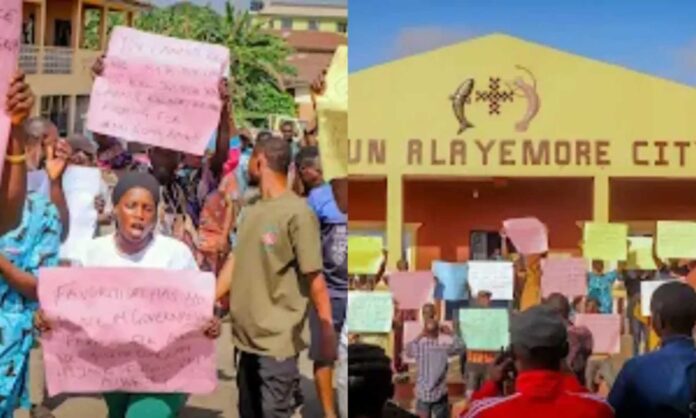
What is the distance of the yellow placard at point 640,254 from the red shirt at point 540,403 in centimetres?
30

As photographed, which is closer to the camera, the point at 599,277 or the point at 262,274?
the point at 599,277

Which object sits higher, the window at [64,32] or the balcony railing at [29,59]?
the window at [64,32]

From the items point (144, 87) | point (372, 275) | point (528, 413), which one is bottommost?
point (528, 413)

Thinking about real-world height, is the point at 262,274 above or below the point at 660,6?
below

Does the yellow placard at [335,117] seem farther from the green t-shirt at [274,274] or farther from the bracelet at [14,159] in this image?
the bracelet at [14,159]

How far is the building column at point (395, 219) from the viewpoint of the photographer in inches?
189

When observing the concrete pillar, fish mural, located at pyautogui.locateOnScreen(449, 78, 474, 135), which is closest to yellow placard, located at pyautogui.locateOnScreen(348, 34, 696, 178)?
fish mural, located at pyautogui.locateOnScreen(449, 78, 474, 135)

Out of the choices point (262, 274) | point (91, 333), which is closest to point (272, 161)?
point (262, 274)

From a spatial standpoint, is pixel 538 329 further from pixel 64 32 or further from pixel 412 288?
pixel 64 32

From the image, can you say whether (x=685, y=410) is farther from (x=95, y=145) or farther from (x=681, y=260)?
(x=95, y=145)

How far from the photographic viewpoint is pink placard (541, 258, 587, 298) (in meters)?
4.90

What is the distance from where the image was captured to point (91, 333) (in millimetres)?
5027

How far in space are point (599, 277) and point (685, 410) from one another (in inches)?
15.0

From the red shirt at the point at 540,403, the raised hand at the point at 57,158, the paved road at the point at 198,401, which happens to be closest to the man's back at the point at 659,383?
the red shirt at the point at 540,403
